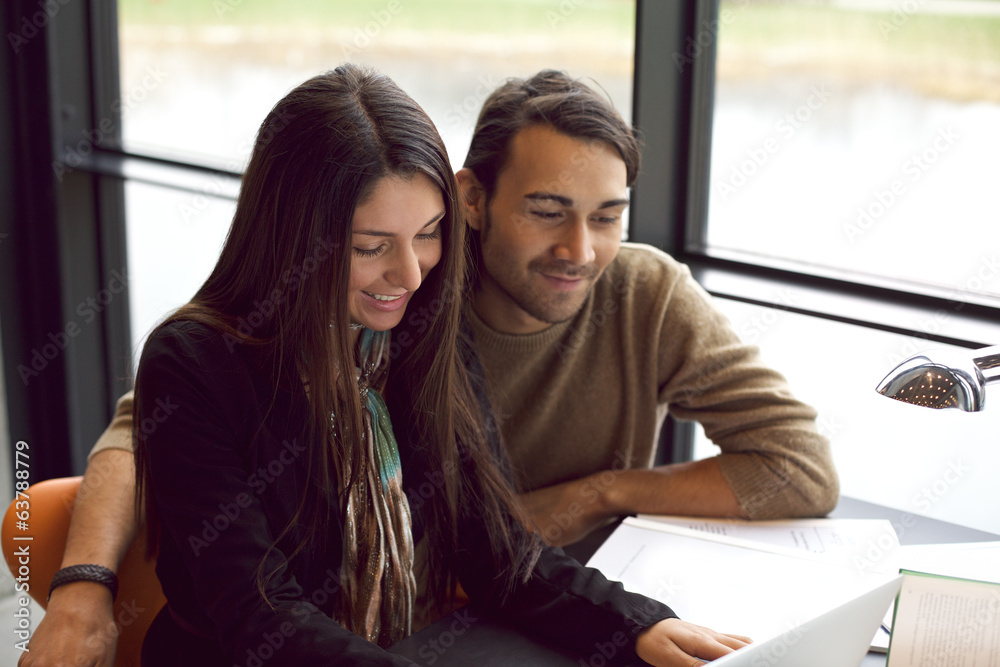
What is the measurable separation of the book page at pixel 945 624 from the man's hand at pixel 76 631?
1010mm

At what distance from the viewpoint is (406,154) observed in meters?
1.18

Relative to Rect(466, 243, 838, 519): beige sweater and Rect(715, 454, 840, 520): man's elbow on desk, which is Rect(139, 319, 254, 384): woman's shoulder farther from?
Rect(715, 454, 840, 520): man's elbow on desk

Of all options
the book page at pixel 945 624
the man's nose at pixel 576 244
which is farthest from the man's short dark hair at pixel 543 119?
the book page at pixel 945 624

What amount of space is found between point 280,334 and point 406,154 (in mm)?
277

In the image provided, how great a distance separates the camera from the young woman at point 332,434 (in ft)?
3.67

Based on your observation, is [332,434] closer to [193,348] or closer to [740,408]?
[193,348]

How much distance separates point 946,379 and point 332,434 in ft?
2.47

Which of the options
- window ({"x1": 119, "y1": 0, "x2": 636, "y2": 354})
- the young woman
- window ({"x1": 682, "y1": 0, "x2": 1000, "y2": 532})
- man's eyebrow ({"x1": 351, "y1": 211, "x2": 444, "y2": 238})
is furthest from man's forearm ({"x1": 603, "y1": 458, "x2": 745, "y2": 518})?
window ({"x1": 119, "y1": 0, "x2": 636, "y2": 354})

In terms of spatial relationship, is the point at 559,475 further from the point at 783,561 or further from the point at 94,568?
the point at 94,568

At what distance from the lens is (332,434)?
4.13 feet

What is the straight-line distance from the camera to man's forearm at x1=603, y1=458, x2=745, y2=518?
1558 millimetres

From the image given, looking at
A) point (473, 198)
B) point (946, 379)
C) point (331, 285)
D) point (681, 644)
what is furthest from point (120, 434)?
point (946, 379)

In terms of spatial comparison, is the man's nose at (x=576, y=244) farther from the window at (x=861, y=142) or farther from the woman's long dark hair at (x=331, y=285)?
the window at (x=861, y=142)

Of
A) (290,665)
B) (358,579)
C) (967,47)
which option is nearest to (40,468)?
(358,579)
